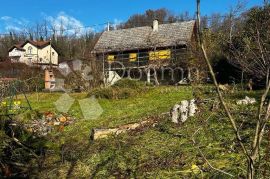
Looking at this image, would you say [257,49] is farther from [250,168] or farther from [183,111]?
[183,111]

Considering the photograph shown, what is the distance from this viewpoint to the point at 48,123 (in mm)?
10375

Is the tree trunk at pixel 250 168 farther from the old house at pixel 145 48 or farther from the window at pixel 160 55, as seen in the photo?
the window at pixel 160 55

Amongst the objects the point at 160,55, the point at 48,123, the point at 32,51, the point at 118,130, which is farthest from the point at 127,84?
the point at 32,51

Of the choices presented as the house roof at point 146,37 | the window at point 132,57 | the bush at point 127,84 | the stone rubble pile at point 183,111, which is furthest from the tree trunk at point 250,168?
the window at point 132,57

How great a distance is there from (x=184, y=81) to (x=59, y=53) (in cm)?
3978

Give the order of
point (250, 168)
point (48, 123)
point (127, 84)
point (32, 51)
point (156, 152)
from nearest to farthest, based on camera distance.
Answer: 1. point (250, 168)
2. point (156, 152)
3. point (48, 123)
4. point (127, 84)
5. point (32, 51)

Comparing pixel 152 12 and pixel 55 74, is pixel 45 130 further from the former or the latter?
pixel 152 12

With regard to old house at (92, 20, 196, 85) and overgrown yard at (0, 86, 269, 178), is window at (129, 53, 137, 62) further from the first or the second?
overgrown yard at (0, 86, 269, 178)

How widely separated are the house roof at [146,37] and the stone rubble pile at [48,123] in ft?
67.5

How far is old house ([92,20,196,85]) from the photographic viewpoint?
2909cm

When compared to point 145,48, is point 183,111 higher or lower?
lower

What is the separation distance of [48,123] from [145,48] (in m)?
23.2

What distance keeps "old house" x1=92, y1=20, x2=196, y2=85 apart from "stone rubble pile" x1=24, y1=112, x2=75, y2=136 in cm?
1719

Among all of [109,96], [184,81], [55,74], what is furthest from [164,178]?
[55,74]
